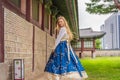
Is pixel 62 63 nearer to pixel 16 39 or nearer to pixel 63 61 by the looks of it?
pixel 63 61

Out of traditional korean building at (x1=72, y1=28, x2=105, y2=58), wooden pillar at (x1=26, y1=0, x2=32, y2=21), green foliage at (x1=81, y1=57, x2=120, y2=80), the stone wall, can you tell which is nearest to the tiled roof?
traditional korean building at (x1=72, y1=28, x2=105, y2=58)

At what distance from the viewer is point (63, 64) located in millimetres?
8047

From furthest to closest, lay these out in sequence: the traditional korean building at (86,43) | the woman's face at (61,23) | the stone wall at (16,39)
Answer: the traditional korean building at (86,43), the woman's face at (61,23), the stone wall at (16,39)

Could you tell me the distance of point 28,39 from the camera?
10.5 m

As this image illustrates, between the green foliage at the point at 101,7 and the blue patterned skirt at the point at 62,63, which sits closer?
the blue patterned skirt at the point at 62,63

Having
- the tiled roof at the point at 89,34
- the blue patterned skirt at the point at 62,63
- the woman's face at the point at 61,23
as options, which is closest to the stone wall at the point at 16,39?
the blue patterned skirt at the point at 62,63

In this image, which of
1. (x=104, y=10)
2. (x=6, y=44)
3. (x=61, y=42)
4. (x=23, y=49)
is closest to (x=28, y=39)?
(x=23, y=49)

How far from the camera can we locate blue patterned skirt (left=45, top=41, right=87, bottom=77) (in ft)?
26.3

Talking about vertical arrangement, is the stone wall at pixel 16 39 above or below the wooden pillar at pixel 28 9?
below

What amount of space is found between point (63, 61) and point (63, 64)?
0.07 metres

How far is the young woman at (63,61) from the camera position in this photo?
26.2ft

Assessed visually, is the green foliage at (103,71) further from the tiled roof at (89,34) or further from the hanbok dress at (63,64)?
the tiled roof at (89,34)

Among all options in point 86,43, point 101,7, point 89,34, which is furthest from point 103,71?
point 89,34

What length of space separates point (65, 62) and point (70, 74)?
30 centimetres
